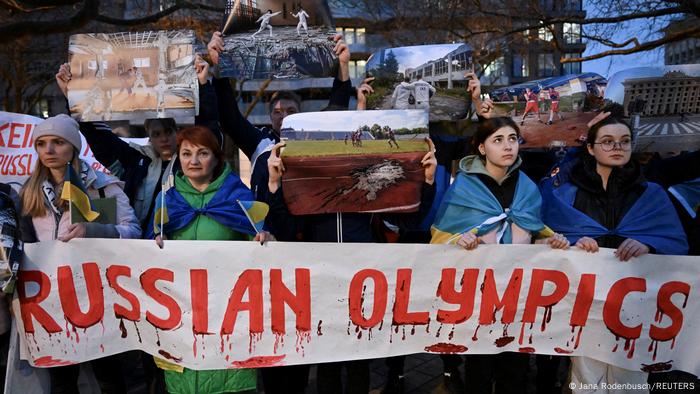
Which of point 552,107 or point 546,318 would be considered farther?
point 552,107

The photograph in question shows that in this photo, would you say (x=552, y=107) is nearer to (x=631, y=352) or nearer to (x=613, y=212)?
(x=613, y=212)

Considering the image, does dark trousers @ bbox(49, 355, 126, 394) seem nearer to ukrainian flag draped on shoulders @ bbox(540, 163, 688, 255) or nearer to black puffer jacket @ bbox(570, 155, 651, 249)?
ukrainian flag draped on shoulders @ bbox(540, 163, 688, 255)

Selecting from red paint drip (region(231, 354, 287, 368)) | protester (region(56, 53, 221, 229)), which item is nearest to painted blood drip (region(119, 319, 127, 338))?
red paint drip (region(231, 354, 287, 368))

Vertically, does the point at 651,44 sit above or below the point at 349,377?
above

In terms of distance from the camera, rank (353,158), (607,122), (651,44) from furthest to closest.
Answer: (651,44) → (607,122) → (353,158)

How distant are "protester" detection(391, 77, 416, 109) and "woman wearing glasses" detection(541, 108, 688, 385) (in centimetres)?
103

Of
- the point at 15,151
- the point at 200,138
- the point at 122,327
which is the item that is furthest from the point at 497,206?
the point at 15,151

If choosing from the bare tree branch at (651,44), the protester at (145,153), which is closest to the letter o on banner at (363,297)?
the protester at (145,153)

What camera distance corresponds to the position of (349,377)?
3.03 m

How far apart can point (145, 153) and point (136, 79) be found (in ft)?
2.63

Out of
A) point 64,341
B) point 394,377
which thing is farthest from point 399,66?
point 64,341

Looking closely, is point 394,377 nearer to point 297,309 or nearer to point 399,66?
point 297,309

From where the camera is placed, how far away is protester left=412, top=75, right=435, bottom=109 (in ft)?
10.2

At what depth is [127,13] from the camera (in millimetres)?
14195
